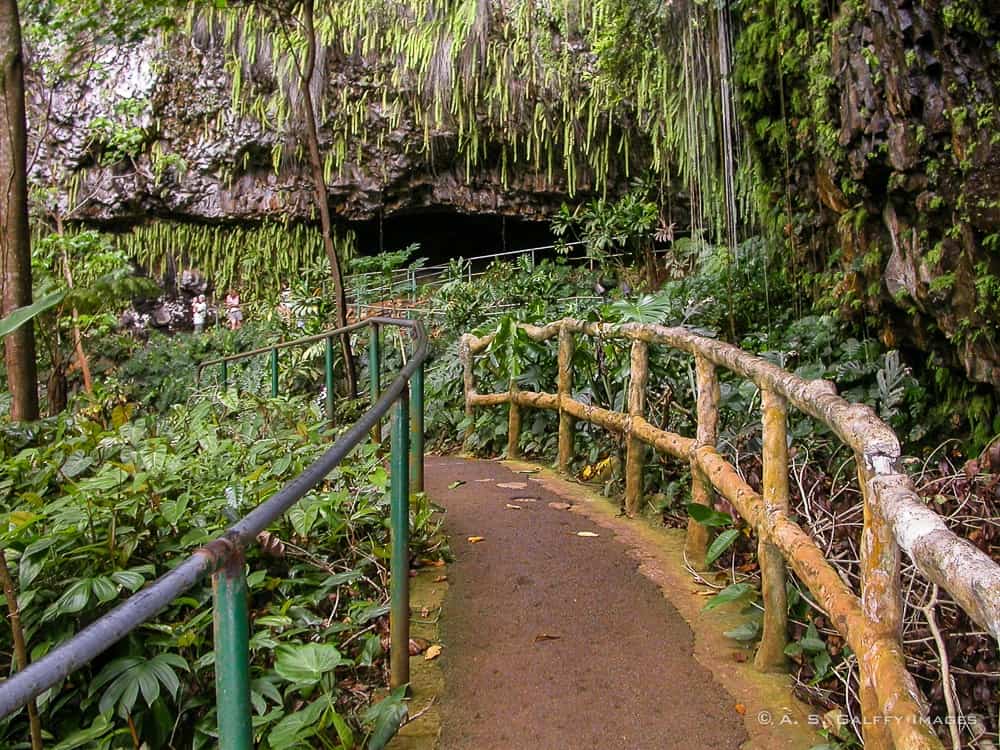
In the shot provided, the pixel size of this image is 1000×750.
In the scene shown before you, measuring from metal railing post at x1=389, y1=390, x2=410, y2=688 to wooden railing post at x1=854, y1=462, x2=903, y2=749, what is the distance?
3.73 ft

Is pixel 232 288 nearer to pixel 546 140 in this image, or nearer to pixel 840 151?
pixel 546 140

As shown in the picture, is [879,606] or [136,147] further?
[136,147]

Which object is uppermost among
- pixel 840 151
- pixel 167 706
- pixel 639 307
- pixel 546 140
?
pixel 546 140

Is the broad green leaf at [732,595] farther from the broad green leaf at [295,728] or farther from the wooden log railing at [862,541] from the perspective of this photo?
the broad green leaf at [295,728]

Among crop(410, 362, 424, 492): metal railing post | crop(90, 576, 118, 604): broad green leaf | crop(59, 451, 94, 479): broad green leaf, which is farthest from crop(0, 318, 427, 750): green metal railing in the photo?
crop(59, 451, 94, 479): broad green leaf

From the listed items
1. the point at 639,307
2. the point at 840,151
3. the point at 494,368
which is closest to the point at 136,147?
the point at 494,368

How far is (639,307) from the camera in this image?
212 inches

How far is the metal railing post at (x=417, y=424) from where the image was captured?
3.10m

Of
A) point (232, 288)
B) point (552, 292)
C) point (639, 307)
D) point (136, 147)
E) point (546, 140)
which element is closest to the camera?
point (639, 307)

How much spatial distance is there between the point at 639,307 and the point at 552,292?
628cm

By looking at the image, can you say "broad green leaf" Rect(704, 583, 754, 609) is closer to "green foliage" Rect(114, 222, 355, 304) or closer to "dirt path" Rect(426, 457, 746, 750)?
"dirt path" Rect(426, 457, 746, 750)

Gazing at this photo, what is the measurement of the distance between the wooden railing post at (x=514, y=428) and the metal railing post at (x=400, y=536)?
3.56 m

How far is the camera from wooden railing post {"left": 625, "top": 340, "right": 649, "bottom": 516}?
401cm

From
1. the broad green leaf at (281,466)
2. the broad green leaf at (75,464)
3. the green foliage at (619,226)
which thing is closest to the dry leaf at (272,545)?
the broad green leaf at (281,466)
